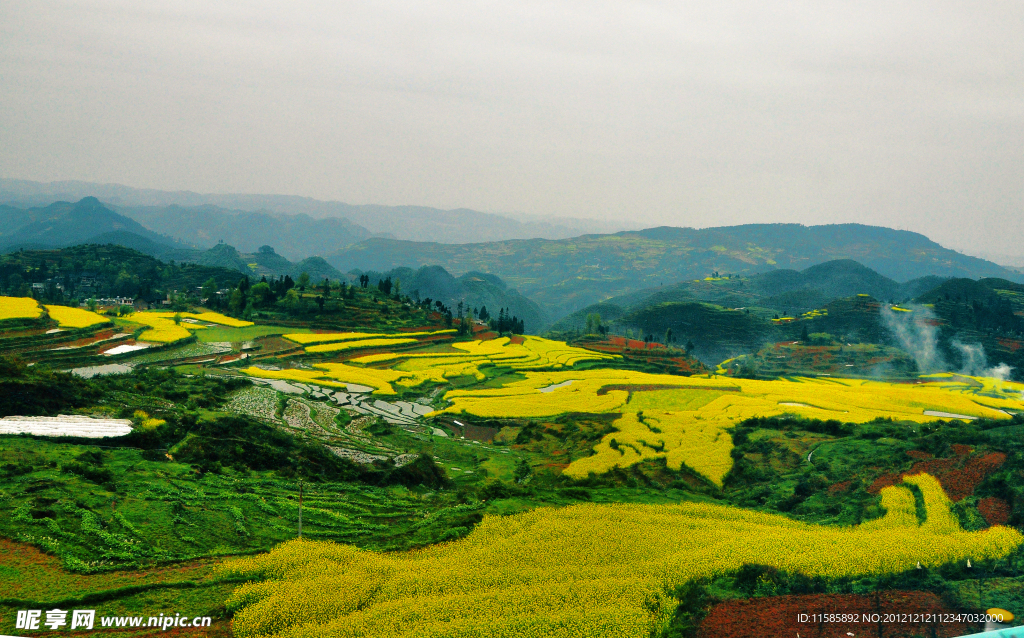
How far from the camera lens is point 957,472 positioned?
97.1 feet

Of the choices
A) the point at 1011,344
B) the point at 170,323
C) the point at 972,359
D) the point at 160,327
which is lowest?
the point at 160,327

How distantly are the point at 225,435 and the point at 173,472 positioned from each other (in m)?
5.80

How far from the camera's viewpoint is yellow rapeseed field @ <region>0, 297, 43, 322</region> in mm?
57062

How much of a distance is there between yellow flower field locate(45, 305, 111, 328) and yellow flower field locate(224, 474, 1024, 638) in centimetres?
5615

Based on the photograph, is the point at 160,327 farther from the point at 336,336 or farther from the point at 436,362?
the point at 436,362

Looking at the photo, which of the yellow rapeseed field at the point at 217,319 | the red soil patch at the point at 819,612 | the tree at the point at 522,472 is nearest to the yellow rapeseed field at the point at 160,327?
the yellow rapeseed field at the point at 217,319

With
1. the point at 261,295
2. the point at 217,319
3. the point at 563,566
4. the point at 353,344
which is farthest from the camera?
the point at 261,295

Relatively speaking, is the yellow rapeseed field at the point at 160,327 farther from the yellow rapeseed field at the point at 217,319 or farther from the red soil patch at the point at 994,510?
the red soil patch at the point at 994,510

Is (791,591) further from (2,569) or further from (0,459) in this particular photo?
(0,459)

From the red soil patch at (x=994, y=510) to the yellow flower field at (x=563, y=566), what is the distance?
1326 mm

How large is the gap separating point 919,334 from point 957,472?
92813mm

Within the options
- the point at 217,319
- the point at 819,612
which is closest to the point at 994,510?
the point at 819,612

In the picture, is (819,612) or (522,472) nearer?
(819,612)

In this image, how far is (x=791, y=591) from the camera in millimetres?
19344
